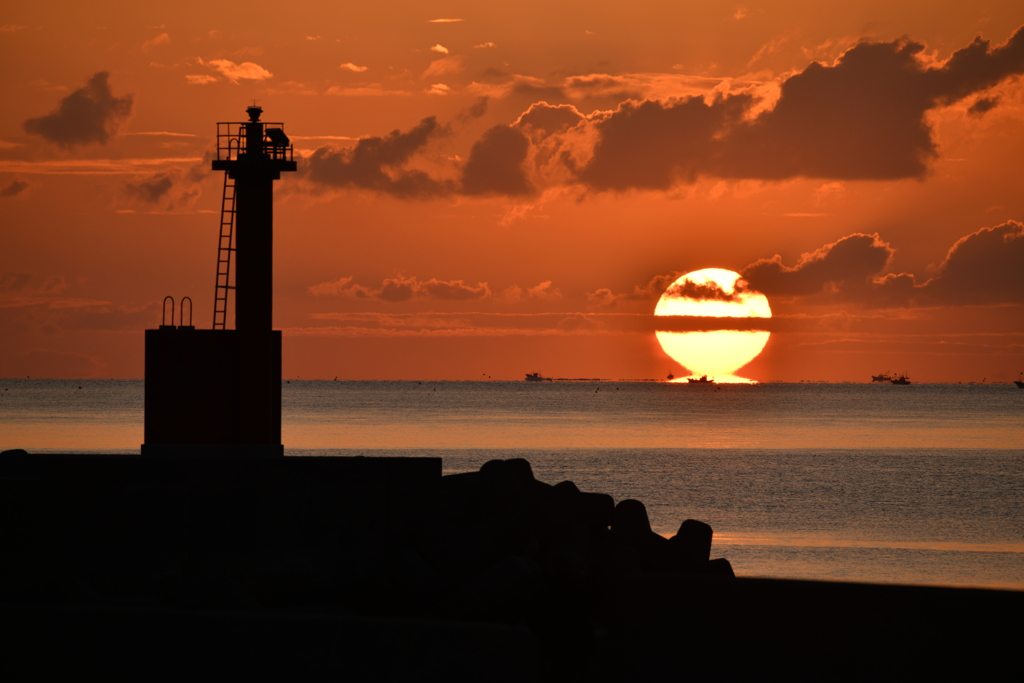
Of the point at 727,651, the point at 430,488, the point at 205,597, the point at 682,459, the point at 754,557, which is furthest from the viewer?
the point at 682,459

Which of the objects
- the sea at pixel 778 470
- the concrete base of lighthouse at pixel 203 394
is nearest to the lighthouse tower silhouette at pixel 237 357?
the concrete base of lighthouse at pixel 203 394

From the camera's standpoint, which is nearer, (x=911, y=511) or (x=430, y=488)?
(x=430, y=488)

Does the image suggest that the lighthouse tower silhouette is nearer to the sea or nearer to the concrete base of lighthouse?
the concrete base of lighthouse

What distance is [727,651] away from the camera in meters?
7.29

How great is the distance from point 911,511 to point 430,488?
28.1 meters

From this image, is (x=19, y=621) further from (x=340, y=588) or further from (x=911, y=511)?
(x=911, y=511)

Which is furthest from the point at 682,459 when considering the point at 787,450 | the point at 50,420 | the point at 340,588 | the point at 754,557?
the point at 50,420

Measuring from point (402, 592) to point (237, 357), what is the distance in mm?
9537

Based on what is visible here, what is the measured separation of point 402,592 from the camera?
39.0 feet

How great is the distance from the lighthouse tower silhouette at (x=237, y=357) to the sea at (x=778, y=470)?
10509 mm

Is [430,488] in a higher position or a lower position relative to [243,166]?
lower

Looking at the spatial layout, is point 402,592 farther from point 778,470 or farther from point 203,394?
point 778,470

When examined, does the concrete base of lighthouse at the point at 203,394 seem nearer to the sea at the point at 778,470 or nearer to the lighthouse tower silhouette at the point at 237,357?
the lighthouse tower silhouette at the point at 237,357

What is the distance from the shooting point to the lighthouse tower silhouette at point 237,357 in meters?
19.6
